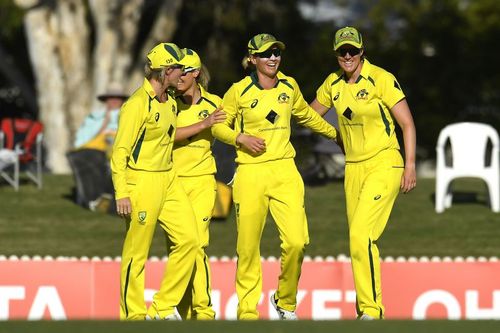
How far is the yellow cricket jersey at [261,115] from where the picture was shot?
35.6 ft

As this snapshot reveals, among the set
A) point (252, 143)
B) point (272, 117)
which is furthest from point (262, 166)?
point (272, 117)

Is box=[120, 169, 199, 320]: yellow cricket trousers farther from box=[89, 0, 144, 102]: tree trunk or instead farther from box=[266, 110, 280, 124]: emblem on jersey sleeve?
box=[89, 0, 144, 102]: tree trunk

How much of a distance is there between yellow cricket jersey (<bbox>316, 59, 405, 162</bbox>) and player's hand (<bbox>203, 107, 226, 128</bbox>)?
0.85 m

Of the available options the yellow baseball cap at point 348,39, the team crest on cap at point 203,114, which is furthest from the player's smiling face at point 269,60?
the team crest on cap at point 203,114

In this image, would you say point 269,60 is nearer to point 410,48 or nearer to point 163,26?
point 163,26

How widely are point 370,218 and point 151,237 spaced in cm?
155

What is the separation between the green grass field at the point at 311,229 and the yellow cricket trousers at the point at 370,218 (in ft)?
17.5

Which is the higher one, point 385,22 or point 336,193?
point 385,22

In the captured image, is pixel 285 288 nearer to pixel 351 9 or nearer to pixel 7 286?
pixel 7 286

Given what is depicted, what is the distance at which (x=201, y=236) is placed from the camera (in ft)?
36.6

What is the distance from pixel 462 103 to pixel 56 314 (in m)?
20.6

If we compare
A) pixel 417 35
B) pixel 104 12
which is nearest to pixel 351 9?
pixel 417 35

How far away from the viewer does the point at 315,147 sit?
1992 centimetres

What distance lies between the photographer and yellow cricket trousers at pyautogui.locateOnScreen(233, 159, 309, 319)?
10.9m
